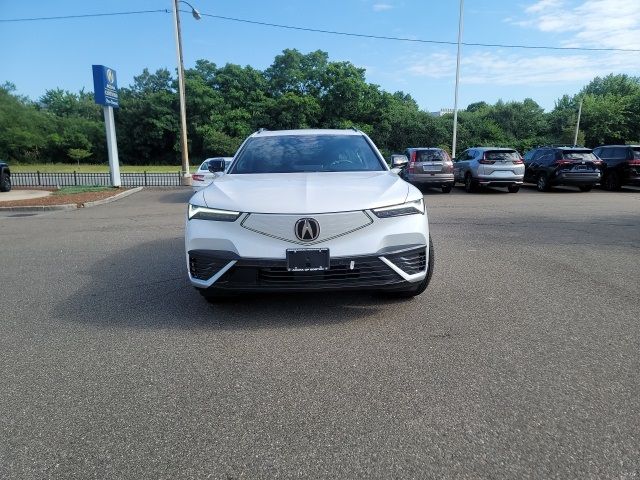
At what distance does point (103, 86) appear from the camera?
18031 mm

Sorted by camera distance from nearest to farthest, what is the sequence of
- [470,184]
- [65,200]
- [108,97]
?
[65,200]
[470,184]
[108,97]

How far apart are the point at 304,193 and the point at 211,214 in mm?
769

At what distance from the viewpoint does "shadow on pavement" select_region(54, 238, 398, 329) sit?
3914 millimetres

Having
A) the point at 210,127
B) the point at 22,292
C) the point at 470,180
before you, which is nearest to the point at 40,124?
the point at 210,127

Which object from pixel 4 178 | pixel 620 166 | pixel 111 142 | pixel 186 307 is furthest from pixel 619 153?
pixel 4 178

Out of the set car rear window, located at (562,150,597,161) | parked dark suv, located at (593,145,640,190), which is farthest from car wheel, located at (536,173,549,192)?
parked dark suv, located at (593,145,640,190)

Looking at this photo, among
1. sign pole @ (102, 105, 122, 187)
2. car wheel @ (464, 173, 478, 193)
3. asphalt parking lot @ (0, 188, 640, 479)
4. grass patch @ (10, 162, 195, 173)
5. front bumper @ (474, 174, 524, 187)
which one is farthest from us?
grass patch @ (10, 162, 195, 173)

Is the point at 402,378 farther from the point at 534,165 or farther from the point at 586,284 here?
the point at 534,165

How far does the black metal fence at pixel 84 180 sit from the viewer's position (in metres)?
21.8

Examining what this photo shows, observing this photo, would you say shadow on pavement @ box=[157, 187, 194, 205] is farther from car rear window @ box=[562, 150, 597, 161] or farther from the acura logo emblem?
car rear window @ box=[562, 150, 597, 161]

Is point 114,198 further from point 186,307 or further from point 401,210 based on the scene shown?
point 401,210

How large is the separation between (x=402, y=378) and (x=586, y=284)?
315 cm

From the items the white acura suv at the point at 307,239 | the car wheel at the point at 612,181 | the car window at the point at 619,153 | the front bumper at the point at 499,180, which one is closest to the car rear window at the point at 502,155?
the front bumper at the point at 499,180

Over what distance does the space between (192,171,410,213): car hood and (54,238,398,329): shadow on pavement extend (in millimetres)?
993
